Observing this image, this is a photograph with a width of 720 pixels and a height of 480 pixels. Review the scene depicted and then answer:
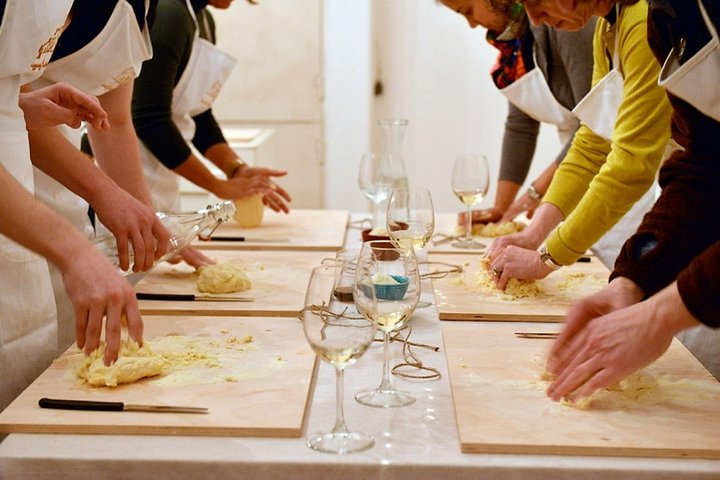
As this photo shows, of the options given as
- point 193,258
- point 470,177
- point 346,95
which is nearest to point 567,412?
point 193,258

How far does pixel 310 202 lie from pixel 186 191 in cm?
155

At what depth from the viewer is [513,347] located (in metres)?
1.43

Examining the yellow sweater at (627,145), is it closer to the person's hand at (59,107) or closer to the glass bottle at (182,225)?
the glass bottle at (182,225)

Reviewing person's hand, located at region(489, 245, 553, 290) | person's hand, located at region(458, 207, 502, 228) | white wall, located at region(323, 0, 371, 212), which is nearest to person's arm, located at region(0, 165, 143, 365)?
person's hand, located at region(489, 245, 553, 290)

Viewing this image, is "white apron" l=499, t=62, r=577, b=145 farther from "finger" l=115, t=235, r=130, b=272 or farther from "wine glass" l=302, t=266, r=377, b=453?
"wine glass" l=302, t=266, r=377, b=453

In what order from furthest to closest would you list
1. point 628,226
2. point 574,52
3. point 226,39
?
point 226,39 → point 628,226 → point 574,52

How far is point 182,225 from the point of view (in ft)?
6.00

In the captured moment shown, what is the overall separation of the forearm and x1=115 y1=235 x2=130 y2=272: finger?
3.7 inches

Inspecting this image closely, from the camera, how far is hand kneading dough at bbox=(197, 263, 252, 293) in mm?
1768

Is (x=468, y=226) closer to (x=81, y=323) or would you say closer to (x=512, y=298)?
(x=512, y=298)

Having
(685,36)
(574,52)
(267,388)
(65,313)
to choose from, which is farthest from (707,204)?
(65,313)

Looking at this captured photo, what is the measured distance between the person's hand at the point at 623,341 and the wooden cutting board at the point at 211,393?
0.39 meters

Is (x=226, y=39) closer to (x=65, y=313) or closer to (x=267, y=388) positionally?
(x=65, y=313)

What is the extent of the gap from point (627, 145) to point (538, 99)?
95 cm
